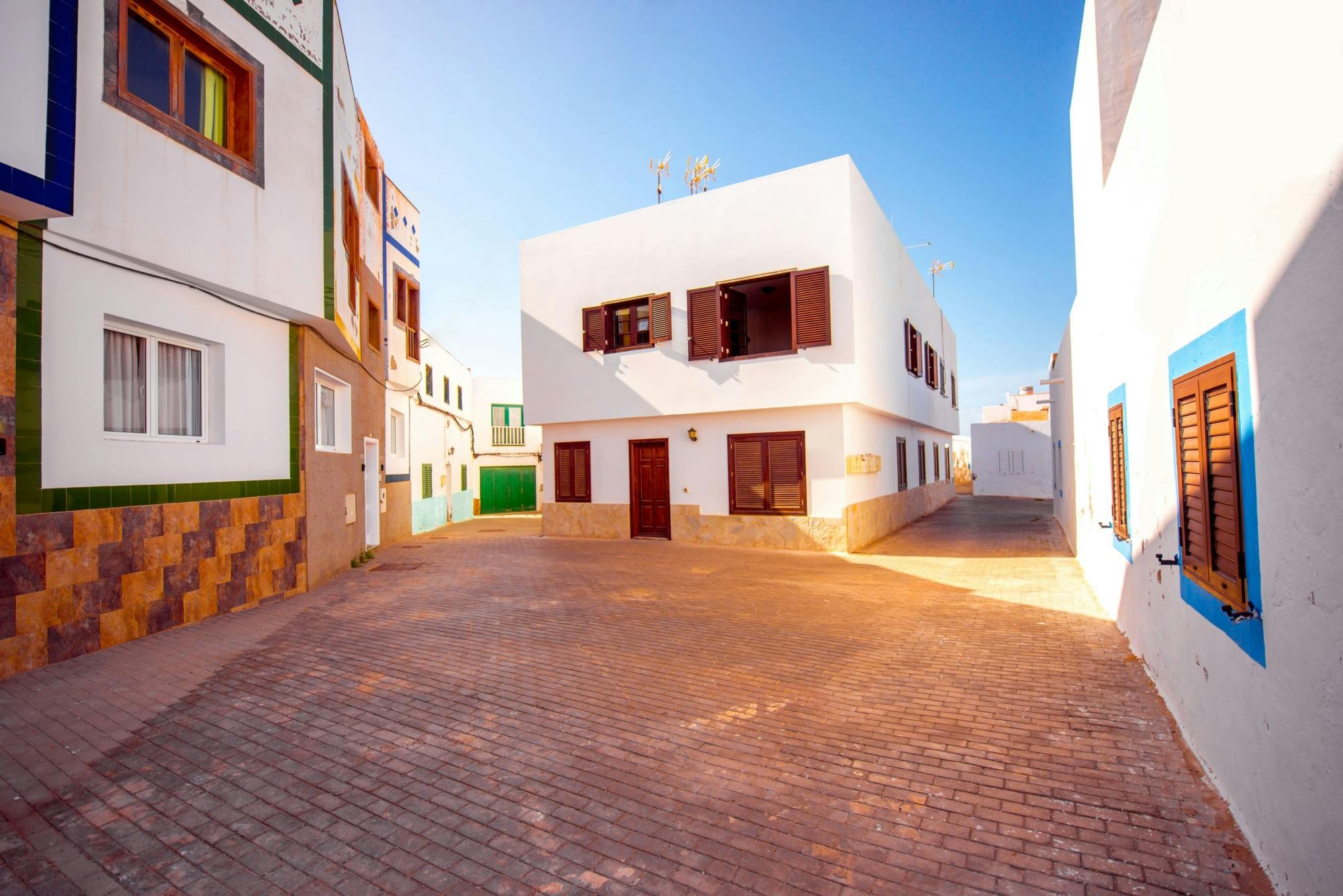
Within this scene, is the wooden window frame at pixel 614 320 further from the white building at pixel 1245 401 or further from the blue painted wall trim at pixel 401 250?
the white building at pixel 1245 401

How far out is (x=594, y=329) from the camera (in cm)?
1520

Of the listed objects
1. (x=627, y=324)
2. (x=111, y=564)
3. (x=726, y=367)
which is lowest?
(x=111, y=564)

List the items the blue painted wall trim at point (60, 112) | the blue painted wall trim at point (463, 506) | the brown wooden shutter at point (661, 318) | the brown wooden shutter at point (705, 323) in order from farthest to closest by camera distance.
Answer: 1. the blue painted wall trim at point (463, 506)
2. the brown wooden shutter at point (661, 318)
3. the brown wooden shutter at point (705, 323)
4. the blue painted wall trim at point (60, 112)

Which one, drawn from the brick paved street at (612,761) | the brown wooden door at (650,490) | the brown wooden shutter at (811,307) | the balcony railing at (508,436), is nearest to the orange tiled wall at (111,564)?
the brick paved street at (612,761)

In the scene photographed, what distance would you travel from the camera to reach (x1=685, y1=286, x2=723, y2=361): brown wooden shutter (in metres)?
13.6

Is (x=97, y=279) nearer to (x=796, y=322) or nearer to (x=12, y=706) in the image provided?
(x=12, y=706)

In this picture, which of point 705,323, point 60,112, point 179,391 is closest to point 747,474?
point 705,323

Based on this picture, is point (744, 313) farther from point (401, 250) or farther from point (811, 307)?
point (401, 250)

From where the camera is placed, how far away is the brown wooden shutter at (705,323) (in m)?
13.6

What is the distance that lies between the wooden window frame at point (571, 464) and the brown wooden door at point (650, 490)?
1201 millimetres

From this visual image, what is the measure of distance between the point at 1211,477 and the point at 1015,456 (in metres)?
27.3

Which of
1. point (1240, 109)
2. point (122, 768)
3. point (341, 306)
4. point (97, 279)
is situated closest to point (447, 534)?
point (341, 306)

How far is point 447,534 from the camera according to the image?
59.5 feet

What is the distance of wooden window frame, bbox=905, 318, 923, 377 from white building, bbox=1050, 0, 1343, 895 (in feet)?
38.1
